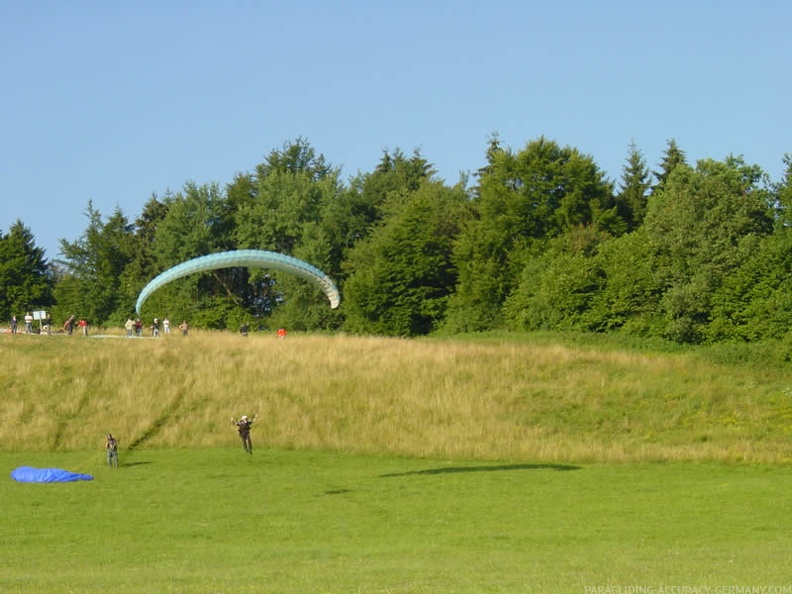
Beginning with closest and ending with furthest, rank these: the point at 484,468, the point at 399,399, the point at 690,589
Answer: the point at 690,589 → the point at 484,468 → the point at 399,399

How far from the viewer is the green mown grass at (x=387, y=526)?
15.1m

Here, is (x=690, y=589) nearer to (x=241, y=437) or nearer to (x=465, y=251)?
(x=241, y=437)

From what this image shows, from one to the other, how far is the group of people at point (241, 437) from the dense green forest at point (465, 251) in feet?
92.1

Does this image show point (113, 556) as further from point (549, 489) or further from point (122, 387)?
point (122, 387)

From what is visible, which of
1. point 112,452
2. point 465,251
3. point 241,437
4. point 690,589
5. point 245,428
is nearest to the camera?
point 690,589

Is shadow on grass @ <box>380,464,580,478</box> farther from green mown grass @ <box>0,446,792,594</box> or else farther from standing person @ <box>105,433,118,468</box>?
standing person @ <box>105,433,118,468</box>

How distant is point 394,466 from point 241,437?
5.24 metres

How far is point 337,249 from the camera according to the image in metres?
88.4

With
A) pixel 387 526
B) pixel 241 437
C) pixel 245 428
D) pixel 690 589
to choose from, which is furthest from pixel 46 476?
pixel 690 589

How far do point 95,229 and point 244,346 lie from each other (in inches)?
2029

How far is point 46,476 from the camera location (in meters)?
28.9

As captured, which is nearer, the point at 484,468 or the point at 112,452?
the point at 484,468

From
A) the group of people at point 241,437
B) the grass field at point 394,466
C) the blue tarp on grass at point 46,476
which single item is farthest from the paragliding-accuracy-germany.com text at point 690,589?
the group of people at point 241,437

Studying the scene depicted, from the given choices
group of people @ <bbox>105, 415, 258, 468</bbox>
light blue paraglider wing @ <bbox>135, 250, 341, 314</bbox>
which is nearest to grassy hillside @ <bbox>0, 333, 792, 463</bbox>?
group of people @ <bbox>105, 415, 258, 468</bbox>
